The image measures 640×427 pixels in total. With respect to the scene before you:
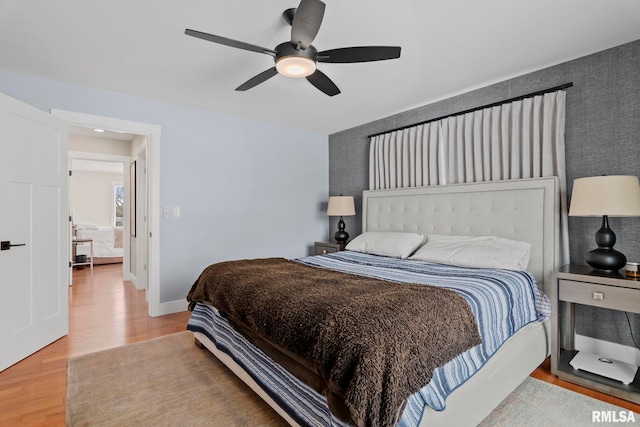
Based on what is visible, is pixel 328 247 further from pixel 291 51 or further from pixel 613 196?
pixel 613 196

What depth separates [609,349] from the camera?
97.7 inches

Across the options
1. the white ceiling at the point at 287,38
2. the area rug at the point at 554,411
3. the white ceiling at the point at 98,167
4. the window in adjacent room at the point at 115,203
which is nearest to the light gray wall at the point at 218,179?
the white ceiling at the point at 287,38

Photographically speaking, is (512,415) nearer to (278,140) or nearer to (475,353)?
(475,353)

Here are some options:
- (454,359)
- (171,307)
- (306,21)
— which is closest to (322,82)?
(306,21)

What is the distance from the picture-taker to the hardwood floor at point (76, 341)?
1928 millimetres

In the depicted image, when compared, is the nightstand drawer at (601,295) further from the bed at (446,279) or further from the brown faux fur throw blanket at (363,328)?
the brown faux fur throw blanket at (363,328)

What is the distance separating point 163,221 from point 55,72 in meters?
1.69

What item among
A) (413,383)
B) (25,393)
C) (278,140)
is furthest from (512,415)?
(278,140)

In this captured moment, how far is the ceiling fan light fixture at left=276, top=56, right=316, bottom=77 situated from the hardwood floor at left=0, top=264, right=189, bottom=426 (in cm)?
248

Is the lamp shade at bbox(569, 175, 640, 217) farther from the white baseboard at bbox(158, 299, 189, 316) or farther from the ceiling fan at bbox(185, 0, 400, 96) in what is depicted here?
the white baseboard at bbox(158, 299, 189, 316)

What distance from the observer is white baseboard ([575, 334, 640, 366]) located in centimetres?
238

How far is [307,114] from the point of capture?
4.13 metres

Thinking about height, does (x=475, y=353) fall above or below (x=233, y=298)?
below

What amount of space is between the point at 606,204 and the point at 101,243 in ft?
28.3
